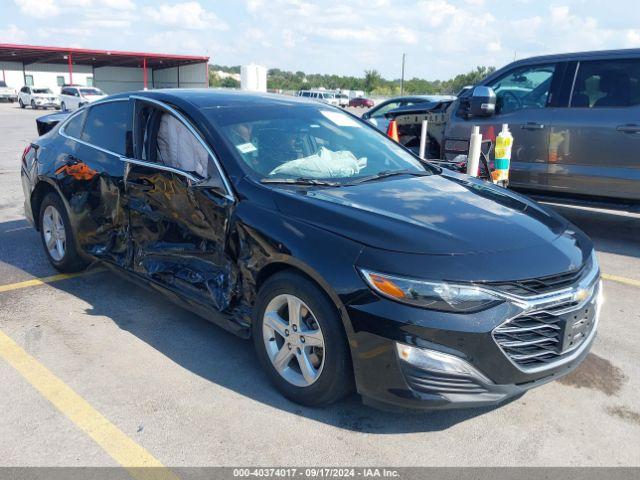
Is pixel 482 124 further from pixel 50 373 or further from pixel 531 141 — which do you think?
pixel 50 373

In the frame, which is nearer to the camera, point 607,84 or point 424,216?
point 424,216

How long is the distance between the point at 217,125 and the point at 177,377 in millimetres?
1606

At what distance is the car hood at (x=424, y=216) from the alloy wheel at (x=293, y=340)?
0.48 m

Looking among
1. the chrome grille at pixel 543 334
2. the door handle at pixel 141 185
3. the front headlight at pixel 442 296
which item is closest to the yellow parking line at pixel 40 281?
the door handle at pixel 141 185

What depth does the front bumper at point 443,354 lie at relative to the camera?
8.72 ft

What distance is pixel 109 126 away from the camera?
4.74 m

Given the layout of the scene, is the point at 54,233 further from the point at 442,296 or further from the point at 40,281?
the point at 442,296

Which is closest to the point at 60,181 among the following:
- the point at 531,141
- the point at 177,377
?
the point at 177,377

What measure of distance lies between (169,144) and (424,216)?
6.43 feet

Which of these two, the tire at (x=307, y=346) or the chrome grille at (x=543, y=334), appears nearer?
the chrome grille at (x=543, y=334)

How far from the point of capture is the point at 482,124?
293 inches

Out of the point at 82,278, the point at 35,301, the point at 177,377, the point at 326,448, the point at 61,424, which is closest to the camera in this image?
the point at 326,448

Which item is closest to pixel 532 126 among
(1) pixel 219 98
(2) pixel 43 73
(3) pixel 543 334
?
(1) pixel 219 98

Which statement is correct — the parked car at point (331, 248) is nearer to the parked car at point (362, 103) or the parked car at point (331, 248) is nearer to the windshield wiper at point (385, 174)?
the windshield wiper at point (385, 174)
